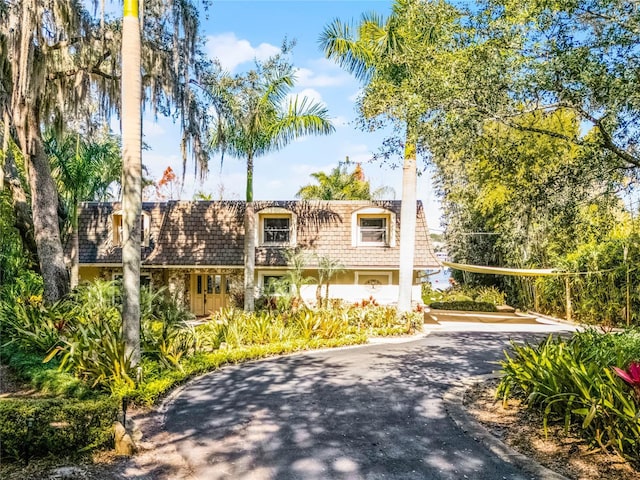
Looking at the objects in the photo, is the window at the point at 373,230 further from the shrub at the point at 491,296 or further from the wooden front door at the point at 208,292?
the shrub at the point at 491,296

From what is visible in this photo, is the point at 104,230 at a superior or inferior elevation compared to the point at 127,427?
superior

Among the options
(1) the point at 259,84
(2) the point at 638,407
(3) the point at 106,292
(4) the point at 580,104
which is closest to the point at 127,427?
(2) the point at 638,407

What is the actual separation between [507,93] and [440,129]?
1.11 meters

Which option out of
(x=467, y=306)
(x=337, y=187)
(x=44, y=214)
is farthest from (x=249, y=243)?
(x=337, y=187)

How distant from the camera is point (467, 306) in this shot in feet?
62.8

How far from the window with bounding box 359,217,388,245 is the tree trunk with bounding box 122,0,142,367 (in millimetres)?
11553

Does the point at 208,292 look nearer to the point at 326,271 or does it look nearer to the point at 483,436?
the point at 326,271

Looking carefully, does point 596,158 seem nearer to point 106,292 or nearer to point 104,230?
point 106,292

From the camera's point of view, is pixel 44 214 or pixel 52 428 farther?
pixel 44 214

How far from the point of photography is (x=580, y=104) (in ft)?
20.1

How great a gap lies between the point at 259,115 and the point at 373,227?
7.17 metres

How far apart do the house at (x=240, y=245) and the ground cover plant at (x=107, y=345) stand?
2871 mm

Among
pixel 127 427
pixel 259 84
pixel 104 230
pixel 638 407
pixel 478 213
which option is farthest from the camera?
pixel 478 213

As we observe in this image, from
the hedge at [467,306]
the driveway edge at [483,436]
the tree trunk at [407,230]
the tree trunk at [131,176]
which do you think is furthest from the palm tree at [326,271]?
the tree trunk at [131,176]
